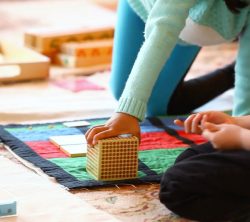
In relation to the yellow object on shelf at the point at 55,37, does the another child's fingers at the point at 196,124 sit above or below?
above

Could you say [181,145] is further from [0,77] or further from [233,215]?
[0,77]

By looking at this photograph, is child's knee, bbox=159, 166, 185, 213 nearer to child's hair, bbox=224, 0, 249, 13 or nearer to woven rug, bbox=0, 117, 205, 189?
woven rug, bbox=0, 117, 205, 189

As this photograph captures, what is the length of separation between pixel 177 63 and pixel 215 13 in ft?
1.05

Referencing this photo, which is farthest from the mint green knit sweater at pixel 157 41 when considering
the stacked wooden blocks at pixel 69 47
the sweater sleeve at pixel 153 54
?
the stacked wooden blocks at pixel 69 47

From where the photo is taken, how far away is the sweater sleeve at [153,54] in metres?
1.29

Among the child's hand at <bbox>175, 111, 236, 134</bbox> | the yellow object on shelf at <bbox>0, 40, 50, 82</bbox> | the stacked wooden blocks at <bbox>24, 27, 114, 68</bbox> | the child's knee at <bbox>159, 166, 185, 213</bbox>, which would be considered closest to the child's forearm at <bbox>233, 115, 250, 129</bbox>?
the child's hand at <bbox>175, 111, 236, 134</bbox>

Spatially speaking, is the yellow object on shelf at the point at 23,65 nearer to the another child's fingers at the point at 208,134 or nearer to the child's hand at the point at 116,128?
the child's hand at the point at 116,128

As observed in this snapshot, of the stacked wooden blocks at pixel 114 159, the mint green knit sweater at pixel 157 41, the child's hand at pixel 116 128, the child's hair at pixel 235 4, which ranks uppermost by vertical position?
the child's hair at pixel 235 4

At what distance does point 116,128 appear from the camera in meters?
1.26

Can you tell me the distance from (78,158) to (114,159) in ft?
0.44

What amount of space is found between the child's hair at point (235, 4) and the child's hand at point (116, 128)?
28cm

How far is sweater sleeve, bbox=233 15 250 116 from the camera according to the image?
1417 millimetres

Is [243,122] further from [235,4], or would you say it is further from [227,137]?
[235,4]

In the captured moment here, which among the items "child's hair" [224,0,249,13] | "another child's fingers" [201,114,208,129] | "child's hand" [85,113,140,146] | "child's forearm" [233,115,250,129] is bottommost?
"child's hand" [85,113,140,146]
